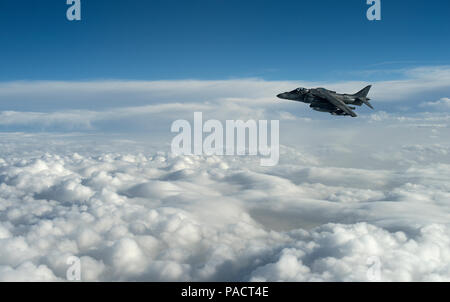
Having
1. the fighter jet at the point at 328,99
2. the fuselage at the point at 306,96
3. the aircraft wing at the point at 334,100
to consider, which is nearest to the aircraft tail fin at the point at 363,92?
the fighter jet at the point at 328,99

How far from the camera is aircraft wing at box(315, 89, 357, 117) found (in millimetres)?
55156

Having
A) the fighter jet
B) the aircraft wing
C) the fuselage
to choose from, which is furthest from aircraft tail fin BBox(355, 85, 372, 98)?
the aircraft wing

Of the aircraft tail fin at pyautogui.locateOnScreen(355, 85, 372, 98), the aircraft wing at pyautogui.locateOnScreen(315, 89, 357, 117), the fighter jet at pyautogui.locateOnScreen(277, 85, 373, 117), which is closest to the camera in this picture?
the aircraft wing at pyautogui.locateOnScreen(315, 89, 357, 117)

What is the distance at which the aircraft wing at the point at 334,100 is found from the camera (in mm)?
55156

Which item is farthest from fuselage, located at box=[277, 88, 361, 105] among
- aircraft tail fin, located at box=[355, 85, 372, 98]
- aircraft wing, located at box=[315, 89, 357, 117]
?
aircraft tail fin, located at box=[355, 85, 372, 98]

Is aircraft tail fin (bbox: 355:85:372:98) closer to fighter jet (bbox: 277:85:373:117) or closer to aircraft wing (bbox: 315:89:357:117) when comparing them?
fighter jet (bbox: 277:85:373:117)

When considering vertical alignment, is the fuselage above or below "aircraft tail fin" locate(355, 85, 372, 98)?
below

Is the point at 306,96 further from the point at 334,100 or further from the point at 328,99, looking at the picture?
the point at 334,100

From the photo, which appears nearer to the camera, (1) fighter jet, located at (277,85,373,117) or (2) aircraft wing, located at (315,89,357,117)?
(2) aircraft wing, located at (315,89,357,117)

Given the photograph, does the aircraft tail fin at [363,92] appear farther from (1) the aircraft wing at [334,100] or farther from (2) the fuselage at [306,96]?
(1) the aircraft wing at [334,100]

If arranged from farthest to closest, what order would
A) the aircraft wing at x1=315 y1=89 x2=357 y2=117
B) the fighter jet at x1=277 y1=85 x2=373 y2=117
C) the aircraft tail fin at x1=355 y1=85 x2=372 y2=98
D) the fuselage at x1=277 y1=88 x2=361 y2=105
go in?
the aircraft tail fin at x1=355 y1=85 x2=372 y2=98 → the fuselage at x1=277 y1=88 x2=361 y2=105 → the fighter jet at x1=277 y1=85 x2=373 y2=117 → the aircraft wing at x1=315 y1=89 x2=357 y2=117
